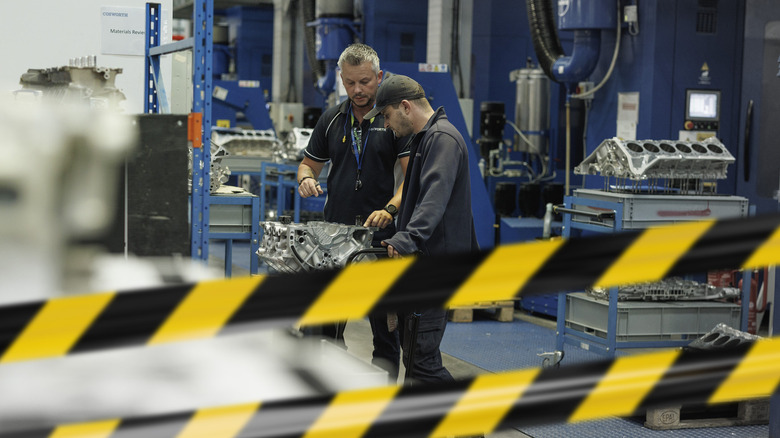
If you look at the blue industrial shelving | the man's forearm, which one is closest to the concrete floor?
the man's forearm

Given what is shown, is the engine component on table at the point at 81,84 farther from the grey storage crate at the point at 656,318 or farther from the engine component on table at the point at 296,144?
the engine component on table at the point at 296,144

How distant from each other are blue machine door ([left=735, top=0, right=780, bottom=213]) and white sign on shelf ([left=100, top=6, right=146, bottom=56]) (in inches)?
205

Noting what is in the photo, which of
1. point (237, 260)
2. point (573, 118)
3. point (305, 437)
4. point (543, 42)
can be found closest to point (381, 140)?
point (305, 437)

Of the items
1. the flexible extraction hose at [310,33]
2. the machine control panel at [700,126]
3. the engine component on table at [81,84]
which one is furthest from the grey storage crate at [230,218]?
the flexible extraction hose at [310,33]

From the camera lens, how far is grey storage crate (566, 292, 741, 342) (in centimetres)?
560

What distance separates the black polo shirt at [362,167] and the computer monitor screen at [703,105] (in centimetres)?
422

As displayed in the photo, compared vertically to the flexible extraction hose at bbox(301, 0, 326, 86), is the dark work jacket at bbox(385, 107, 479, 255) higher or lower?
lower

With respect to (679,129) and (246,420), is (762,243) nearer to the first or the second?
(246,420)

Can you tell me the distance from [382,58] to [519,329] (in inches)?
285

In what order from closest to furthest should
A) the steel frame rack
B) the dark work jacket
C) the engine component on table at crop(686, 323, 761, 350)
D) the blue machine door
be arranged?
the dark work jacket < the steel frame rack < the engine component on table at crop(686, 323, 761, 350) < the blue machine door

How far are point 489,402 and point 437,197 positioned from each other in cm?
258

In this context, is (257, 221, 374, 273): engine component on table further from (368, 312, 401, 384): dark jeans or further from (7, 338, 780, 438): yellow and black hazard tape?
(7, 338, 780, 438): yellow and black hazard tape

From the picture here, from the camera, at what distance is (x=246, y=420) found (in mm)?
1049

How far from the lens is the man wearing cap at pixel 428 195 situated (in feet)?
12.1
